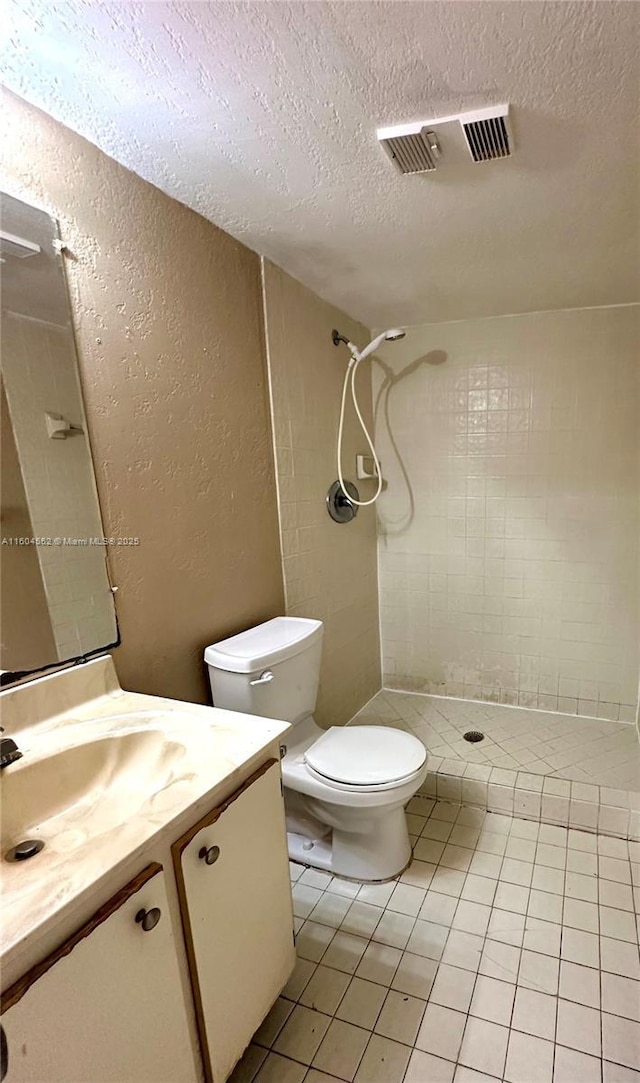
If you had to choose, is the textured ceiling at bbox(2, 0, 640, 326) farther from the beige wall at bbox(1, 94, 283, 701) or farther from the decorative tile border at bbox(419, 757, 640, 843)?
the decorative tile border at bbox(419, 757, 640, 843)

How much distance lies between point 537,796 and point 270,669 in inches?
47.9

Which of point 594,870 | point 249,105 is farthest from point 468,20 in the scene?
point 594,870

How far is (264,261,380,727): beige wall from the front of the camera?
1.93 meters

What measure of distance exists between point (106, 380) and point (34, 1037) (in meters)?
1.19

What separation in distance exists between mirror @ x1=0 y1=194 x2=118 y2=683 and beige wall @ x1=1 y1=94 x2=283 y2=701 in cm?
5

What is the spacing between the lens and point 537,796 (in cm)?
193

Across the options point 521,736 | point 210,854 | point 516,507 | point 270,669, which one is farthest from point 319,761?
point 516,507

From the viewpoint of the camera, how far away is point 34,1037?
2.03 ft

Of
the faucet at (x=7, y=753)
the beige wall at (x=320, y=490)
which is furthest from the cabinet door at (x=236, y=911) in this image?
the beige wall at (x=320, y=490)

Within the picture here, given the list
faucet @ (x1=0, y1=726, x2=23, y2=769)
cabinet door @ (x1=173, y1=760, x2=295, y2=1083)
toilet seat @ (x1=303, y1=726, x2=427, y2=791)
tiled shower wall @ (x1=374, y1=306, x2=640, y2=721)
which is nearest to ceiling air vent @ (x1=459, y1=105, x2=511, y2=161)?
tiled shower wall @ (x1=374, y1=306, x2=640, y2=721)

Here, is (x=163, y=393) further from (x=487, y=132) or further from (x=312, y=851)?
(x=312, y=851)

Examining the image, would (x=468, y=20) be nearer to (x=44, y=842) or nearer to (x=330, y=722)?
(x=44, y=842)

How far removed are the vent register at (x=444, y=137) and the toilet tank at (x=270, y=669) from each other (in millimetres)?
1356

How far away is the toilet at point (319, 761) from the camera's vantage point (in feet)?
4.95
